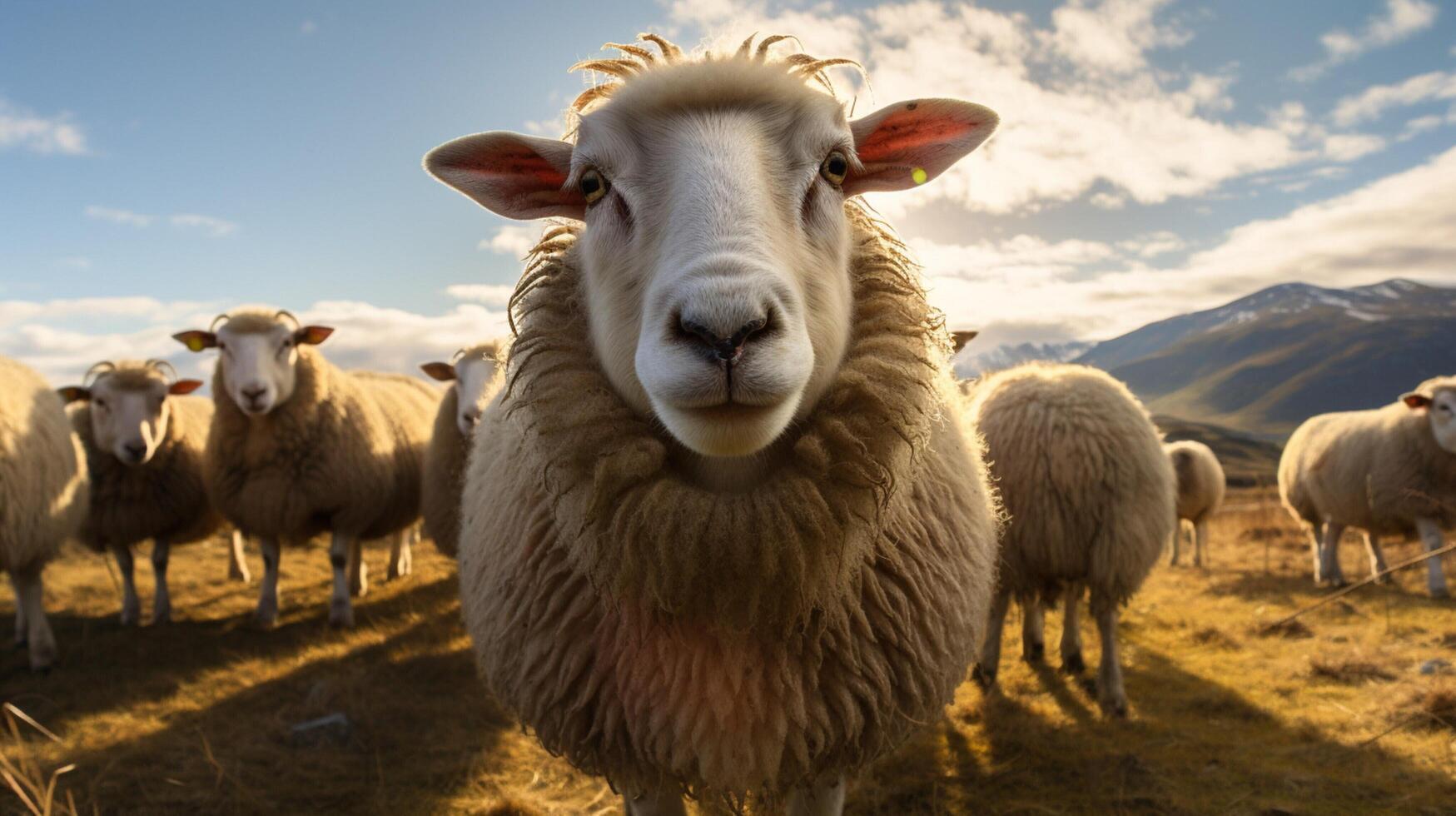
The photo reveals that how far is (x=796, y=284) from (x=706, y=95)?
0.61 m

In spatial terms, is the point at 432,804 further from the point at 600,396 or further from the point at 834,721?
the point at 600,396

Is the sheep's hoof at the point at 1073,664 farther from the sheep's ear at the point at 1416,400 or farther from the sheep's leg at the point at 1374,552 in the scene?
the sheep's leg at the point at 1374,552

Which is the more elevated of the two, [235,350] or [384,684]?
[235,350]

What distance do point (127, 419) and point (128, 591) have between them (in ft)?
5.53

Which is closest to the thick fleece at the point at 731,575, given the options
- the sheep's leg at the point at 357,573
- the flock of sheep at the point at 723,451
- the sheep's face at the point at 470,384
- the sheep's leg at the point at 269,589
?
the flock of sheep at the point at 723,451

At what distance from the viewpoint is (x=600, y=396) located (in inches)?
75.4

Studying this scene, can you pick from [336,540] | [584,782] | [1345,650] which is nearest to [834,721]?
[584,782]

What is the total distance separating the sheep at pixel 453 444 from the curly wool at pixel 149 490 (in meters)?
2.52

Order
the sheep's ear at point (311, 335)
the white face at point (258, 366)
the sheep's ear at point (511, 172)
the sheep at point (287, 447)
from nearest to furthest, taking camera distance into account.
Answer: the sheep's ear at point (511, 172) → the white face at point (258, 366) → the sheep at point (287, 447) → the sheep's ear at point (311, 335)

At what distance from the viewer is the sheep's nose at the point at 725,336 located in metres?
1.43

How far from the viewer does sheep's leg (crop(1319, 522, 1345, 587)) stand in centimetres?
902

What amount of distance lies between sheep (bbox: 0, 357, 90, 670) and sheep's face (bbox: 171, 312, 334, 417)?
44.8 inches

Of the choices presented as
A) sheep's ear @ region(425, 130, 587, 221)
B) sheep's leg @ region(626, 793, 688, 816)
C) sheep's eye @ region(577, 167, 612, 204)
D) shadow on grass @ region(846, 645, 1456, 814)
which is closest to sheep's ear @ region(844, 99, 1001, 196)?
sheep's eye @ region(577, 167, 612, 204)

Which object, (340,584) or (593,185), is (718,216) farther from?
(340,584)
